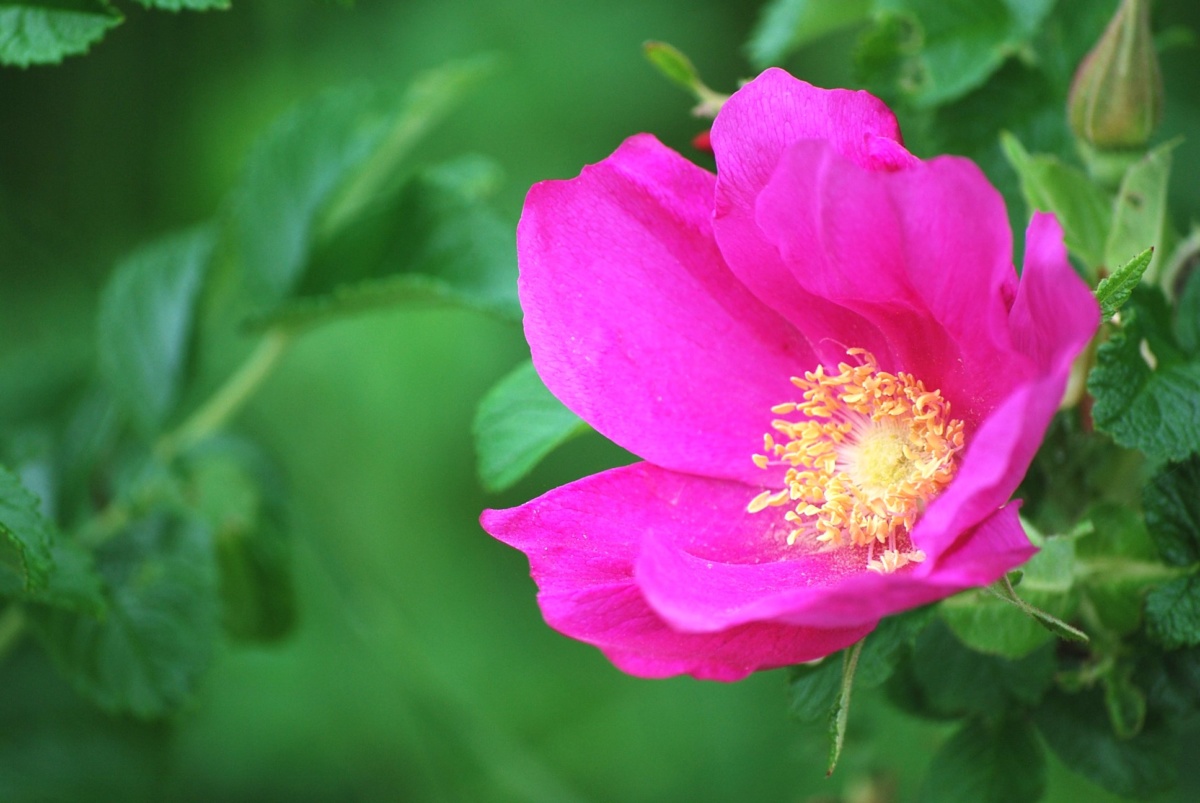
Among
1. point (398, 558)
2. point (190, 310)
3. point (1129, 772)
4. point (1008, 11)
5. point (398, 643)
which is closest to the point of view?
point (1129, 772)

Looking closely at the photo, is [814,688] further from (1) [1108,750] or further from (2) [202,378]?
(2) [202,378]

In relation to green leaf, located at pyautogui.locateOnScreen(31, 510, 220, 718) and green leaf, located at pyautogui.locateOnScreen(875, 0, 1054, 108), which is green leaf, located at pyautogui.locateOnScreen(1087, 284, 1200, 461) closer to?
green leaf, located at pyautogui.locateOnScreen(875, 0, 1054, 108)

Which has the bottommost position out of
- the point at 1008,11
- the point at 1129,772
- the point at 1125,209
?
the point at 1129,772

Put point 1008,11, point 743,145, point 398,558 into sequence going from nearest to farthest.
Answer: point 743,145 < point 1008,11 < point 398,558

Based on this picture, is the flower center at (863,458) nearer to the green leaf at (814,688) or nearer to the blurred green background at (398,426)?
the green leaf at (814,688)

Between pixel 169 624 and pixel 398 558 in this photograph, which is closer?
pixel 169 624

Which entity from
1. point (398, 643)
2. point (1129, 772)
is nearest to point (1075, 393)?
point (1129, 772)

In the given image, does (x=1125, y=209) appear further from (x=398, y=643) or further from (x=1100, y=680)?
(x=398, y=643)

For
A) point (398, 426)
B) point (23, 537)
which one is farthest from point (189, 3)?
point (398, 426)
